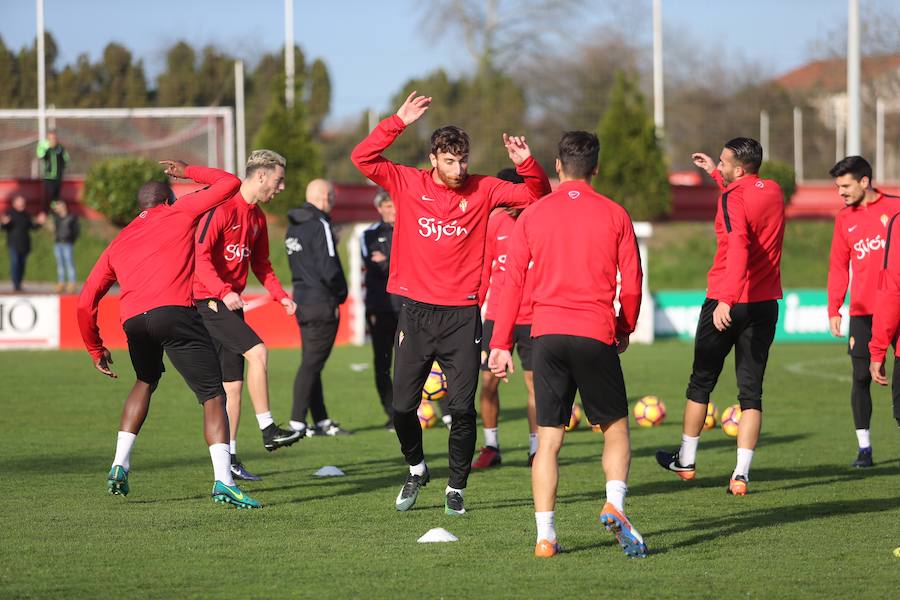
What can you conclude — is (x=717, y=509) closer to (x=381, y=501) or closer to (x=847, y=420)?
(x=381, y=501)

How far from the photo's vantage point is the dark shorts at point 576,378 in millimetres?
6301

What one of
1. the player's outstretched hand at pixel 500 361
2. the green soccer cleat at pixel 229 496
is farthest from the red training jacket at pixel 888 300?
the green soccer cleat at pixel 229 496

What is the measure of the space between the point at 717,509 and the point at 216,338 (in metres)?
3.74

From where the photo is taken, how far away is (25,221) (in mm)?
26031

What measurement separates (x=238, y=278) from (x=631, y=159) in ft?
83.4

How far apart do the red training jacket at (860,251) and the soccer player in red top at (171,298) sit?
4767 mm

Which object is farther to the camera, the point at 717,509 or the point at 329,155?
the point at 329,155

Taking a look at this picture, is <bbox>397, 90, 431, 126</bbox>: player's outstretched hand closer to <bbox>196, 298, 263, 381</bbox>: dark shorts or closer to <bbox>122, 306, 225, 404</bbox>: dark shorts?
<bbox>122, 306, 225, 404</bbox>: dark shorts

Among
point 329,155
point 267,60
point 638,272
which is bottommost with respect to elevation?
point 638,272

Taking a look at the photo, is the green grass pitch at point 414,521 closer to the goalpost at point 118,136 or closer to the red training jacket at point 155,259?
the red training jacket at point 155,259

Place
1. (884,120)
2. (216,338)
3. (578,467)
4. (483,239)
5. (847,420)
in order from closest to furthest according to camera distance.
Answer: (483,239)
(216,338)
(578,467)
(847,420)
(884,120)

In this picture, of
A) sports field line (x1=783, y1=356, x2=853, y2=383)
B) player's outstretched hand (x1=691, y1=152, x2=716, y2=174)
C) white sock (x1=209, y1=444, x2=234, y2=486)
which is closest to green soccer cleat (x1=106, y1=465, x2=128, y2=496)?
white sock (x1=209, y1=444, x2=234, y2=486)

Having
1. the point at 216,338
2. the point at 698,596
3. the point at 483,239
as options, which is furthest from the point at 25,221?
the point at 698,596

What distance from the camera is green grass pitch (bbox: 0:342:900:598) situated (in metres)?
5.89
